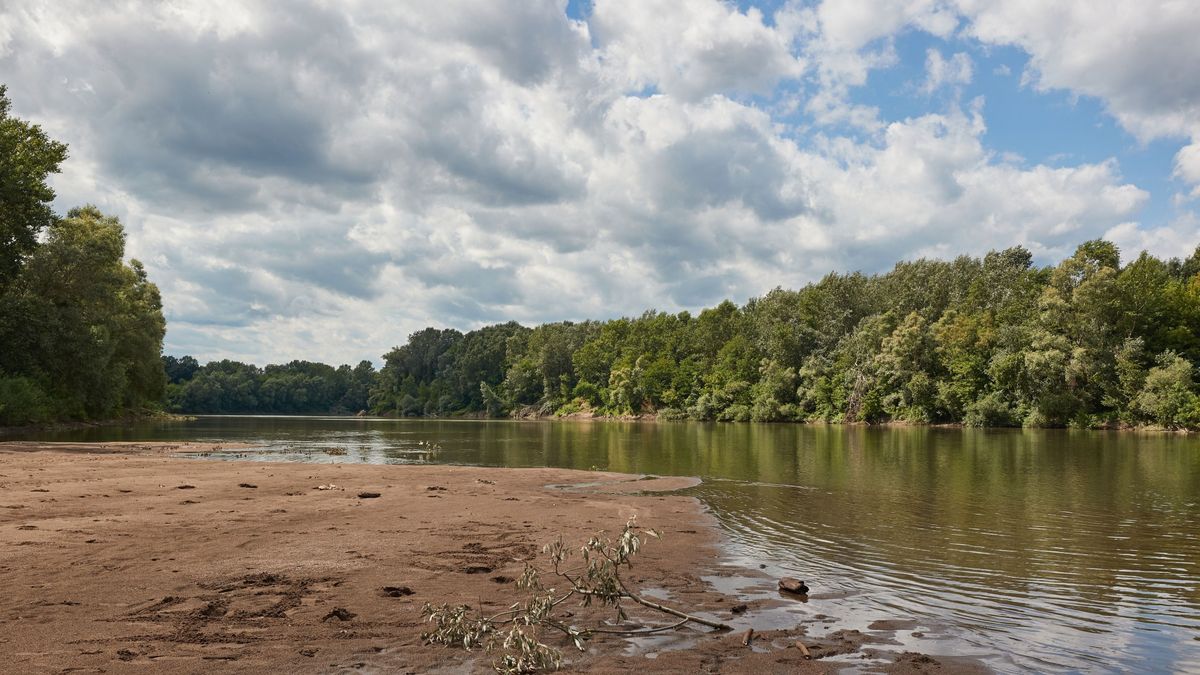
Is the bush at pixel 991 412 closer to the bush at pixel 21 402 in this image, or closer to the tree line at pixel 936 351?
the tree line at pixel 936 351

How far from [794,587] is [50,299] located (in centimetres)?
6957

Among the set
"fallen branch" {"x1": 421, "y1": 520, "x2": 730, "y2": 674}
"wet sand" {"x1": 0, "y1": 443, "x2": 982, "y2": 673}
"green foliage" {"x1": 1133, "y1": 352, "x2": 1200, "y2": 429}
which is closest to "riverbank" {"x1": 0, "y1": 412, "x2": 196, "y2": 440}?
"wet sand" {"x1": 0, "y1": 443, "x2": 982, "y2": 673}

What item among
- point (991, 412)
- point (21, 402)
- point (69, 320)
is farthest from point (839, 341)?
point (21, 402)

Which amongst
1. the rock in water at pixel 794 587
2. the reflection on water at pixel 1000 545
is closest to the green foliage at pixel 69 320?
the reflection on water at pixel 1000 545

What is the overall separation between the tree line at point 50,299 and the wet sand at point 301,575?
39.0 m

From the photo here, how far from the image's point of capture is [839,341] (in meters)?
116

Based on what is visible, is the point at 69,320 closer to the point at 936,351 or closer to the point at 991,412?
the point at 991,412

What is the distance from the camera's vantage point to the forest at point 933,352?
76.6 m

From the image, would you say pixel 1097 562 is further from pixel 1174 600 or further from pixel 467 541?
pixel 467 541

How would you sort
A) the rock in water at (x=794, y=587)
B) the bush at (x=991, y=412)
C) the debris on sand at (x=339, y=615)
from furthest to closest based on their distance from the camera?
the bush at (x=991, y=412) → the rock in water at (x=794, y=587) → the debris on sand at (x=339, y=615)

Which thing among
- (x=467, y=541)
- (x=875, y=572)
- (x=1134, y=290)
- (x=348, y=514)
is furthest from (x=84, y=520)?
(x=1134, y=290)

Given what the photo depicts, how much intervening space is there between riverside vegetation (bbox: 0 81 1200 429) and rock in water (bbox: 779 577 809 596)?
57.0 m

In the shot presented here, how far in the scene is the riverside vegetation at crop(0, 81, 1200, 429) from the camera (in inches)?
2260

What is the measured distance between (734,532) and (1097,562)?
6.83m
